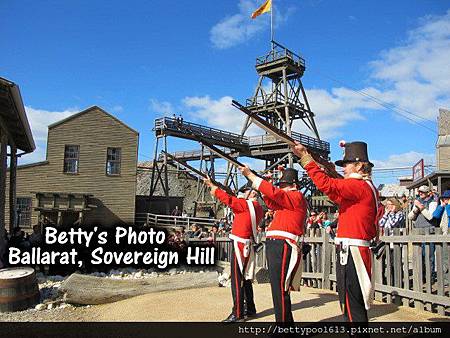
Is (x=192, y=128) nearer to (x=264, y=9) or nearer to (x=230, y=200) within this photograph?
(x=264, y=9)

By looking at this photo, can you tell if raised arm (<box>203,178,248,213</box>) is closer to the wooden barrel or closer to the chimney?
the wooden barrel

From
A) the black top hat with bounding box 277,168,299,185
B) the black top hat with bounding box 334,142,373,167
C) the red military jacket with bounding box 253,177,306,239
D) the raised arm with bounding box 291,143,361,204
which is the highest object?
the black top hat with bounding box 334,142,373,167

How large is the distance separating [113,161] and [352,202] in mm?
22644

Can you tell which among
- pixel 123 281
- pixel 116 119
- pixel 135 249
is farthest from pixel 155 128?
pixel 123 281

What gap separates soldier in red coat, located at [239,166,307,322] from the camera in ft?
15.0

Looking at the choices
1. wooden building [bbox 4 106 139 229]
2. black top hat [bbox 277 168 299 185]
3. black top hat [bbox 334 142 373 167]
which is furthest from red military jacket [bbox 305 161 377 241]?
wooden building [bbox 4 106 139 229]

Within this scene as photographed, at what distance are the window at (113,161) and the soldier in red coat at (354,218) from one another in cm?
2228

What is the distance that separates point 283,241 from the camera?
4.76 m

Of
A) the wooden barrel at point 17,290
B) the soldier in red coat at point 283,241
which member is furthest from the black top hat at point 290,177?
the wooden barrel at point 17,290

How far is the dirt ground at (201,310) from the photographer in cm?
577

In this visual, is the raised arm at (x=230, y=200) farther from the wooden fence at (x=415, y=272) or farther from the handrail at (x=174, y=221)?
the handrail at (x=174, y=221)

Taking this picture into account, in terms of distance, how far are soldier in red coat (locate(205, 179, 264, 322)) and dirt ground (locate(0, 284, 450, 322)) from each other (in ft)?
0.91

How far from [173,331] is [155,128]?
23.3 meters

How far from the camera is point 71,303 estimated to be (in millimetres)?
7422
